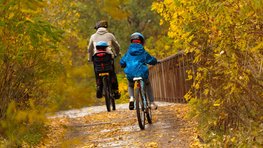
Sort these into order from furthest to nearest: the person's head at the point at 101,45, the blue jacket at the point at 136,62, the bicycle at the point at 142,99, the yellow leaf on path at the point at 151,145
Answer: the person's head at the point at 101,45
the blue jacket at the point at 136,62
the bicycle at the point at 142,99
the yellow leaf on path at the point at 151,145

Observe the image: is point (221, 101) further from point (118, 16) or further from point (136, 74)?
point (118, 16)

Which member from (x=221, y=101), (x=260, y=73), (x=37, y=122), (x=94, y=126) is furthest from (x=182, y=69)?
(x=37, y=122)

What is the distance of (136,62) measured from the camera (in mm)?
9180

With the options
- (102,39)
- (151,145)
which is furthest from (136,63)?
(102,39)

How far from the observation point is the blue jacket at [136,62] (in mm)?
9109

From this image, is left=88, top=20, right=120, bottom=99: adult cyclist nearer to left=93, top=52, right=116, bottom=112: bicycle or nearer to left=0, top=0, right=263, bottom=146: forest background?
left=93, top=52, right=116, bottom=112: bicycle

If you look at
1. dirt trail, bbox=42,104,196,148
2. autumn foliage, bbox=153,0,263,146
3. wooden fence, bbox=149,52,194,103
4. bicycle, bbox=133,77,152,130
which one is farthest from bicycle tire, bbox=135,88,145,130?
wooden fence, bbox=149,52,194,103

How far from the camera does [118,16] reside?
1.54m

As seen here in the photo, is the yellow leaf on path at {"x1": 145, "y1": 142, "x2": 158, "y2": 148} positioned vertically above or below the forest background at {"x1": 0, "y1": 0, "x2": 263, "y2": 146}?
below

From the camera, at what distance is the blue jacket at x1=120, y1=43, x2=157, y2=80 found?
9.11 metres

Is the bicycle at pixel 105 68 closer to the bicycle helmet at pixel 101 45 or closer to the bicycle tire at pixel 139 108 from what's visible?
the bicycle helmet at pixel 101 45

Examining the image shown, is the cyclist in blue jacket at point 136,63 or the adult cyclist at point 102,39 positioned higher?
the adult cyclist at point 102,39

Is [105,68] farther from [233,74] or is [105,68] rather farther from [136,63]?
[233,74]

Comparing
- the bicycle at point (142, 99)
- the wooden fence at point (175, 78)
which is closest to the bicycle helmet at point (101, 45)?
the wooden fence at point (175, 78)
